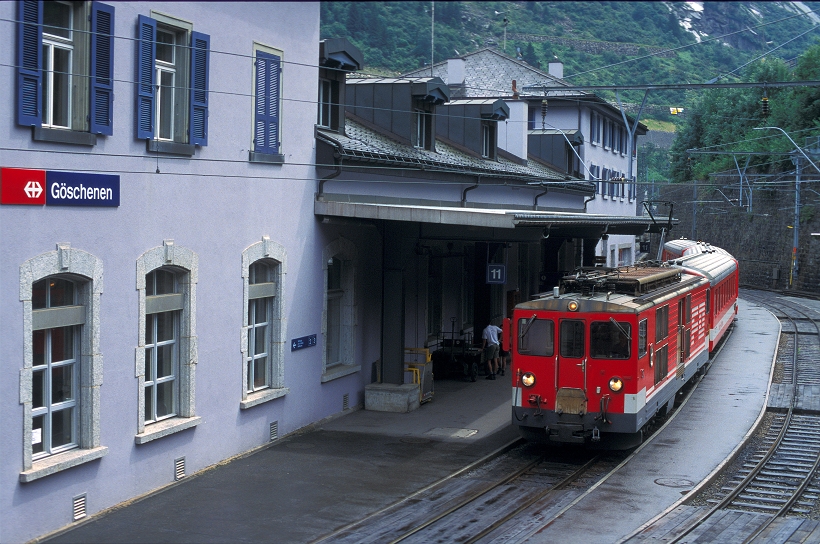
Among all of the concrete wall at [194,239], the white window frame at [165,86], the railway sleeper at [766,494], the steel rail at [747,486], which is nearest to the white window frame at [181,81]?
the white window frame at [165,86]

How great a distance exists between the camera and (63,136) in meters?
10.3

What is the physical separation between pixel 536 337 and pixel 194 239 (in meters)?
5.17

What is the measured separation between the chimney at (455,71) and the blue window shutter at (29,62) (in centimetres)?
2975

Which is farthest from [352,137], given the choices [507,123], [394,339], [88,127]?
[507,123]

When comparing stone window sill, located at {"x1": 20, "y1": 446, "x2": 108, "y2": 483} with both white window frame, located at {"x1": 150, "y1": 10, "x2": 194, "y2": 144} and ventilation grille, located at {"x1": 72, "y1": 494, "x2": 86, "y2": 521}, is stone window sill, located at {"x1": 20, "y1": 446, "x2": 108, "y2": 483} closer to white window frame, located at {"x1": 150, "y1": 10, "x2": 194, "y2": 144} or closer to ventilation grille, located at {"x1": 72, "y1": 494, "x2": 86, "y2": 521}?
ventilation grille, located at {"x1": 72, "y1": 494, "x2": 86, "y2": 521}

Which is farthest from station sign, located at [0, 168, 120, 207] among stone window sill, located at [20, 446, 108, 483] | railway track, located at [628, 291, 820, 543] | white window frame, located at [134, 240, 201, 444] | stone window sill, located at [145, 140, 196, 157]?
railway track, located at [628, 291, 820, 543]

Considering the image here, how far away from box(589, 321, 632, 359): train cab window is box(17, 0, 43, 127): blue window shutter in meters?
7.98

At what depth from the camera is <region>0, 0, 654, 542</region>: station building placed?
9984mm

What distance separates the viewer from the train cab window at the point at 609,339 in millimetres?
13523

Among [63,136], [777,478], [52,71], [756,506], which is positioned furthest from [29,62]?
[777,478]

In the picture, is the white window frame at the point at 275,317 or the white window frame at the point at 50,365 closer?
the white window frame at the point at 50,365

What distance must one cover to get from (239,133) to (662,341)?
7.54m

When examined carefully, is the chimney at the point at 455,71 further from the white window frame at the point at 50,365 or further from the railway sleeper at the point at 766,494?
the white window frame at the point at 50,365

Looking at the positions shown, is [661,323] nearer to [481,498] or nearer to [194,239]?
[481,498]
